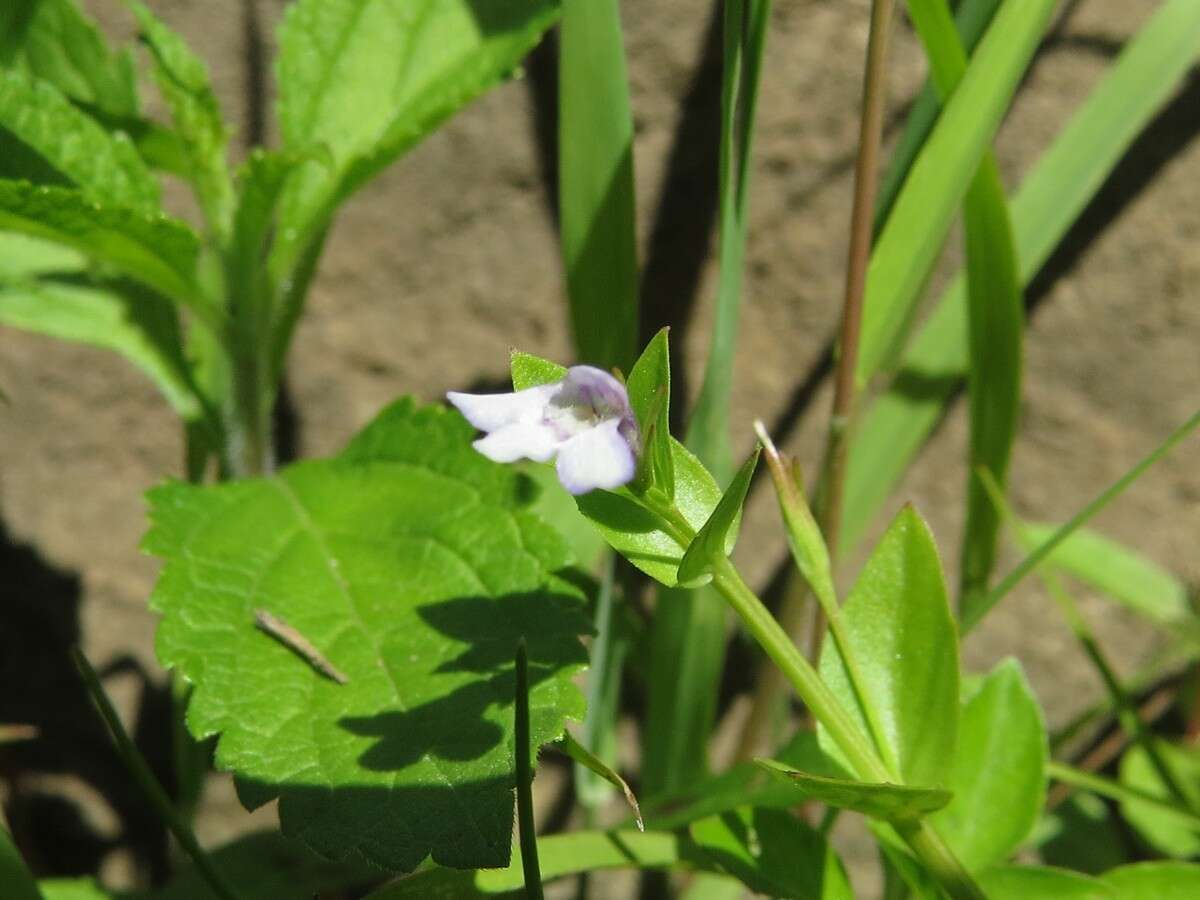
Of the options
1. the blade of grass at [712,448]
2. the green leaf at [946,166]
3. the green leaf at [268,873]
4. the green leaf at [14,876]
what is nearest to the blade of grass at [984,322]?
the green leaf at [946,166]

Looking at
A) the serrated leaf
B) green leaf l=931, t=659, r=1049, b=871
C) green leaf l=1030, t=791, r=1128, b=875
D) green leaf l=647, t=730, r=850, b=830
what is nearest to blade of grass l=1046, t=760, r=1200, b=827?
green leaf l=931, t=659, r=1049, b=871

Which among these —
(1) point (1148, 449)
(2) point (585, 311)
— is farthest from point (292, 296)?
(1) point (1148, 449)

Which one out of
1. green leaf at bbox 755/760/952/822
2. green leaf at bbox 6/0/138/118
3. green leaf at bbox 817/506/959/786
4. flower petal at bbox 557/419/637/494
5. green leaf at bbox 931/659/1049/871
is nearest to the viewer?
flower petal at bbox 557/419/637/494

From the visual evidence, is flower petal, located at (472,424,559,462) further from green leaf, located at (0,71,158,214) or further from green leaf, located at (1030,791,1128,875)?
green leaf, located at (1030,791,1128,875)

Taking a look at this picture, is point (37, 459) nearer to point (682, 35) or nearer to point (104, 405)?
point (104, 405)

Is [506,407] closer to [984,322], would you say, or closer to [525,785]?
[525,785]

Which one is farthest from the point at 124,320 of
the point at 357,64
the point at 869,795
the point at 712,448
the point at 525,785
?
the point at 869,795
